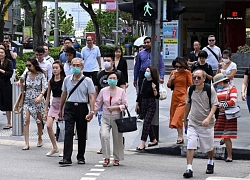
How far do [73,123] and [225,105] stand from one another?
2.53 m

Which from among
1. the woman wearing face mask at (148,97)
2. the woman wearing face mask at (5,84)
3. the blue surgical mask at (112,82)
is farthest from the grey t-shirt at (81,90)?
the woman wearing face mask at (5,84)

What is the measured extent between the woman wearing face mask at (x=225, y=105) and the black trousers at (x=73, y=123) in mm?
2250

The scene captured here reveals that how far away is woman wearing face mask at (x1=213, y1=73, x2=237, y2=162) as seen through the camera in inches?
382

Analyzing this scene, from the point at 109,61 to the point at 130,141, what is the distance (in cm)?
228

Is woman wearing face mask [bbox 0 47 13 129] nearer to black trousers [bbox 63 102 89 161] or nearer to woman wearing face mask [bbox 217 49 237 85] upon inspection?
black trousers [bbox 63 102 89 161]

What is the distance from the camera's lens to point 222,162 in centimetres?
1012

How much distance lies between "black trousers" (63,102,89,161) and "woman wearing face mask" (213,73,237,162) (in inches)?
88.6

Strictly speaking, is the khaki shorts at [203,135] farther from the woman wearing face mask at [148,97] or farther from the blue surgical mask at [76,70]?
the woman wearing face mask at [148,97]

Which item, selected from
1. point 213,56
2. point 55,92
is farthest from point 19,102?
point 213,56

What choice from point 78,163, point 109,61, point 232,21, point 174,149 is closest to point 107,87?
point 109,61

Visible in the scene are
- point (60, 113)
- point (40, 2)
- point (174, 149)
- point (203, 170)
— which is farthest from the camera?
point (40, 2)

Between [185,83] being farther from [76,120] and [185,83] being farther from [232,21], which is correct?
[232,21]

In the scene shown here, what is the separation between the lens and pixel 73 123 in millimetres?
9477

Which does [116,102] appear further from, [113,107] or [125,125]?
[125,125]
